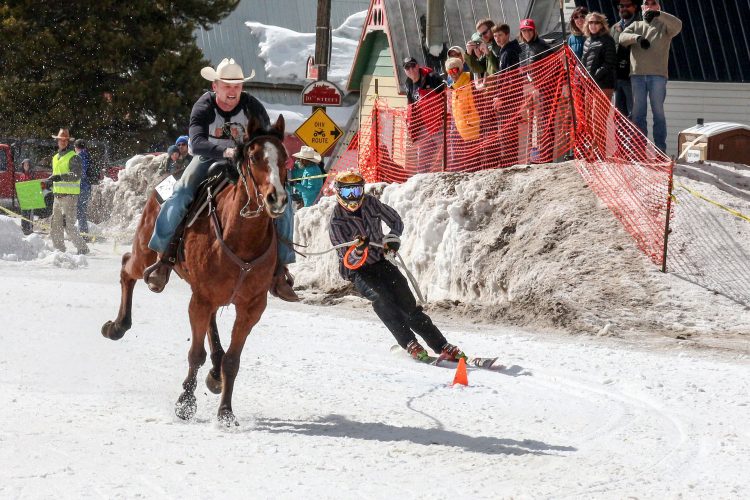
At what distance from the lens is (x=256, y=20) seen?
47656mm

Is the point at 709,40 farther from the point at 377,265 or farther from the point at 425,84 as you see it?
the point at 377,265

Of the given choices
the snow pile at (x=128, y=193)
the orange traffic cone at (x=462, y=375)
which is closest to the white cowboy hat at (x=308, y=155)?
the orange traffic cone at (x=462, y=375)

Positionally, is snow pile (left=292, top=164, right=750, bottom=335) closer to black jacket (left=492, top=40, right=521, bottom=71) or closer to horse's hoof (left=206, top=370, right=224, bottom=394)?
black jacket (left=492, top=40, right=521, bottom=71)

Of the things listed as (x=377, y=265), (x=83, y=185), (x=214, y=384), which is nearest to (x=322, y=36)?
(x=83, y=185)

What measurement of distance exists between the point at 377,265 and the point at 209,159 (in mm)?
2658

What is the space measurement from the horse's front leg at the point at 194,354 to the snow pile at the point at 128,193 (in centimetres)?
1995

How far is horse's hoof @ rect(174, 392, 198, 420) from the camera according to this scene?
8.09 m

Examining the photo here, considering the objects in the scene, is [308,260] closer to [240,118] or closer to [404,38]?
[240,118]

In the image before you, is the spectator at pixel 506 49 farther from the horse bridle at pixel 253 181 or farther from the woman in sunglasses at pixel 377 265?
the horse bridle at pixel 253 181

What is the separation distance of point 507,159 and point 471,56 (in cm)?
166

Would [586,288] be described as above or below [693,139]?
below

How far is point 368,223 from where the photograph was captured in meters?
10.9

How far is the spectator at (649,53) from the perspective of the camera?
1421 cm

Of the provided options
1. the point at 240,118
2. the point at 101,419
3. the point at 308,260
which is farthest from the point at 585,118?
the point at 101,419
